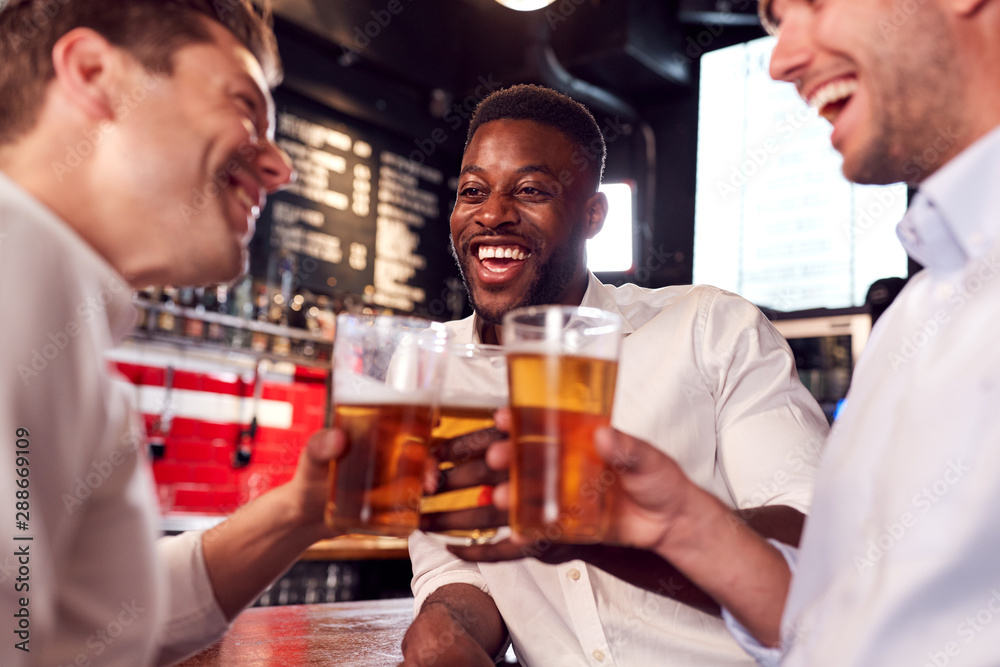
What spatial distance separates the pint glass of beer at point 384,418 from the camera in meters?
0.86

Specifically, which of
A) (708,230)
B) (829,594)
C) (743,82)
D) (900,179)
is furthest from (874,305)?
(829,594)

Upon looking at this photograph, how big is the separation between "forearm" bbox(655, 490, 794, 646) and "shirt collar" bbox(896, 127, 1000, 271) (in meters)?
0.37

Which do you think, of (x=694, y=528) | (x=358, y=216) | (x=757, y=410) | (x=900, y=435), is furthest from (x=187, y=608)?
(x=358, y=216)

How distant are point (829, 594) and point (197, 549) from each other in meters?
0.80

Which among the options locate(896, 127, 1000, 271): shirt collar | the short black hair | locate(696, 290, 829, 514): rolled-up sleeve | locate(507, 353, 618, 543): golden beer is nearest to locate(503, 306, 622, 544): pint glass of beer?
locate(507, 353, 618, 543): golden beer

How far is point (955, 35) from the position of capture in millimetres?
893

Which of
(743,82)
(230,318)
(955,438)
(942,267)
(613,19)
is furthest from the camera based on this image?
(743,82)

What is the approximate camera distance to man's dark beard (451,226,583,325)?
1.94 m

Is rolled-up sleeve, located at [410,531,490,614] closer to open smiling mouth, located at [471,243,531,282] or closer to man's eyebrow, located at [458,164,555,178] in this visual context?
open smiling mouth, located at [471,243,531,282]

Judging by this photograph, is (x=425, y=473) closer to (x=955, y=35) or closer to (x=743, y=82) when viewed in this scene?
(x=955, y=35)

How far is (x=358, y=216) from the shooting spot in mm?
5477

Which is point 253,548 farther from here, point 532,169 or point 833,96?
point 532,169

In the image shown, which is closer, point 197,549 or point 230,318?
point 197,549

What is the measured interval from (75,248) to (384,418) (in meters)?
0.34
